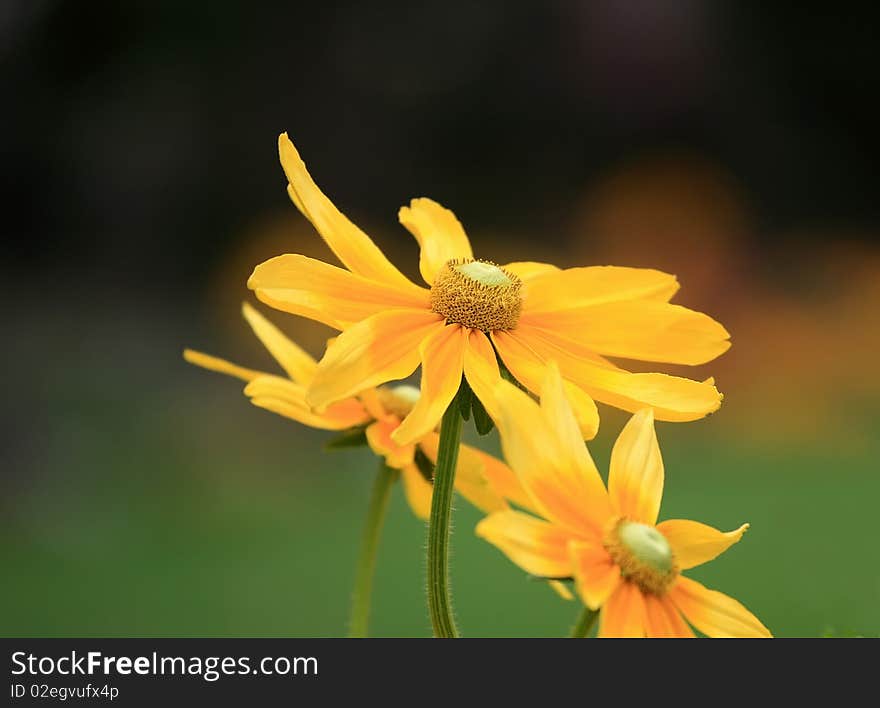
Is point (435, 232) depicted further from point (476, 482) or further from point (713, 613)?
point (713, 613)

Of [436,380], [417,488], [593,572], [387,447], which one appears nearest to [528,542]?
[593,572]

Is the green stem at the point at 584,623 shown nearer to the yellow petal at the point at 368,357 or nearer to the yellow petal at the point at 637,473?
the yellow petal at the point at 637,473

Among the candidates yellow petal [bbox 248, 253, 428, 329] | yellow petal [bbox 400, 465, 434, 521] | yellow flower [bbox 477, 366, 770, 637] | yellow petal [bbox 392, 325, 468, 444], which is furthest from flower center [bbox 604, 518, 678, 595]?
yellow petal [bbox 400, 465, 434, 521]

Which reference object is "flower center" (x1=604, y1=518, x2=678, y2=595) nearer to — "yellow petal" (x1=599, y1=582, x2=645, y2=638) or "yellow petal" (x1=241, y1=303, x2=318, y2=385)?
"yellow petal" (x1=599, y1=582, x2=645, y2=638)

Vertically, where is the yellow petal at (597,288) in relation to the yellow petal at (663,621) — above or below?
above

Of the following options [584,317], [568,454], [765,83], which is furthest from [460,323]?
[765,83]

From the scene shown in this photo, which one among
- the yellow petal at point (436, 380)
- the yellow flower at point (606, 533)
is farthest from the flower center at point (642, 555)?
the yellow petal at point (436, 380)
